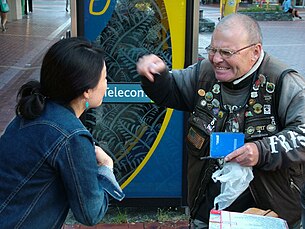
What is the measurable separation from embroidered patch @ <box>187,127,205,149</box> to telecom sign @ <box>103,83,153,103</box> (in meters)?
1.47

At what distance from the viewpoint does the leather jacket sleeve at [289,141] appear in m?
1.96

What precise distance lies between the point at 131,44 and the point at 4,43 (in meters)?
11.7

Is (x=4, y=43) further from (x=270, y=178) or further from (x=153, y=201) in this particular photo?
(x=270, y=178)

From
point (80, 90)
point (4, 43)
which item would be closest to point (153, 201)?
point (80, 90)

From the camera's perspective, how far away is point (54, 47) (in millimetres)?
1729

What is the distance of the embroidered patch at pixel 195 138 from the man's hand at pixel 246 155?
262 millimetres

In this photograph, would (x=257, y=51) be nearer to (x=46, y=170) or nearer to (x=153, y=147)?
(x=46, y=170)

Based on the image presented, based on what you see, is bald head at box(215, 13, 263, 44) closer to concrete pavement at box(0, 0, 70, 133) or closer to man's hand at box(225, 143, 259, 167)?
man's hand at box(225, 143, 259, 167)

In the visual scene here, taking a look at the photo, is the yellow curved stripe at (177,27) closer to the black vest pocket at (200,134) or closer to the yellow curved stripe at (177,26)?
the yellow curved stripe at (177,26)

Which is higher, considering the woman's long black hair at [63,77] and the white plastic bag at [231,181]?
the woman's long black hair at [63,77]

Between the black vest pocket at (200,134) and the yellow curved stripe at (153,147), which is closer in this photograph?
the black vest pocket at (200,134)

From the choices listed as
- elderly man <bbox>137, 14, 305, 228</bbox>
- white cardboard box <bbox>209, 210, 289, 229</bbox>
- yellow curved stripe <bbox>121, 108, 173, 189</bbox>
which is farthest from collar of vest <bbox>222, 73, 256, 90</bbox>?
yellow curved stripe <bbox>121, 108, 173, 189</bbox>

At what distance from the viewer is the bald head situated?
201cm

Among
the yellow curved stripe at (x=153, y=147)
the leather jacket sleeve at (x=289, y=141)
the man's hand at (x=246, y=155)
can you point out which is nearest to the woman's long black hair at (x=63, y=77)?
the man's hand at (x=246, y=155)
